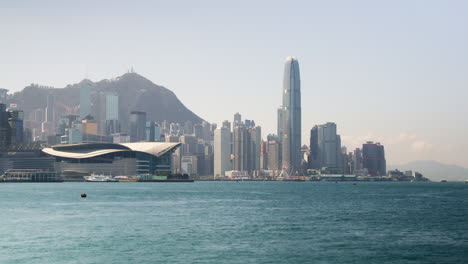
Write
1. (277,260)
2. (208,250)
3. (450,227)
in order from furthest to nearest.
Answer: (450,227) < (208,250) < (277,260)

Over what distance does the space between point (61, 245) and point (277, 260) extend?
64.2 feet

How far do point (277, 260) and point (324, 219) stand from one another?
33.5 metres

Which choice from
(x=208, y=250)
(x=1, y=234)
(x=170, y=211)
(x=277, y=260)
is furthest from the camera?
(x=170, y=211)

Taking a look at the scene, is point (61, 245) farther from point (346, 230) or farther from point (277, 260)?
point (346, 230)

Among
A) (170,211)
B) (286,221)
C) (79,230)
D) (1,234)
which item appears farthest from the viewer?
(170,211)

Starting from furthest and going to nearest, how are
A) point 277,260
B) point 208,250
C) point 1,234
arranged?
1. point 1,234
2. point 208,250
3. point 277,260

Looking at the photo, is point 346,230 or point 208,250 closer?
point 208,250

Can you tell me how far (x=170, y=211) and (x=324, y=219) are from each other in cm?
2442

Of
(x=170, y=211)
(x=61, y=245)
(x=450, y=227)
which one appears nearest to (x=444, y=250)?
(x=450, y=227)

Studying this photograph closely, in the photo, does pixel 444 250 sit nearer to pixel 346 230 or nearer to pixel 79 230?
pixel 346 230

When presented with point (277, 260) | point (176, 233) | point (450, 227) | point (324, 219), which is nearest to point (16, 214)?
point (176, 233)

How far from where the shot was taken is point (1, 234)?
5728cm

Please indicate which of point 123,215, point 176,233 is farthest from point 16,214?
point 176,233

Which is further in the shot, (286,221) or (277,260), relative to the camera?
(286,221)
